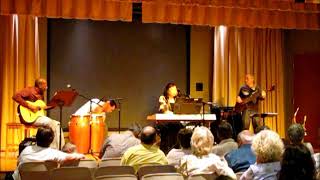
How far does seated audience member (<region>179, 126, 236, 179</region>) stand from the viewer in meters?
4.40

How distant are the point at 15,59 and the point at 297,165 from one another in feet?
25.2

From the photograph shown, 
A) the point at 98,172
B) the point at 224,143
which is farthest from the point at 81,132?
the point at 98,172

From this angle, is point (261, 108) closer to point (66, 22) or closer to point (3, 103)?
point (66, 22)

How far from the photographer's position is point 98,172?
14.4ft

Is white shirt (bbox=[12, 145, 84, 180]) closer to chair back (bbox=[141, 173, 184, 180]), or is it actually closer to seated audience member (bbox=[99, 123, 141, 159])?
chair back (bbox=[141, 173, 184, 180])

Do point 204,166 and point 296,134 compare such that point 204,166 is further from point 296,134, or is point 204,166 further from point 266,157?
point 296,134

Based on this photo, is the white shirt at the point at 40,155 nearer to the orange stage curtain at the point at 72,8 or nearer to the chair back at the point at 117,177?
the chair back at the point at 117,177

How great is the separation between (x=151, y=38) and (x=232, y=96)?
7.43 feet

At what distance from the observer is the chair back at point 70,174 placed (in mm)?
4215

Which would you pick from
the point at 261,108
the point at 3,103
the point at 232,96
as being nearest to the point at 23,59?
the point at 3,103

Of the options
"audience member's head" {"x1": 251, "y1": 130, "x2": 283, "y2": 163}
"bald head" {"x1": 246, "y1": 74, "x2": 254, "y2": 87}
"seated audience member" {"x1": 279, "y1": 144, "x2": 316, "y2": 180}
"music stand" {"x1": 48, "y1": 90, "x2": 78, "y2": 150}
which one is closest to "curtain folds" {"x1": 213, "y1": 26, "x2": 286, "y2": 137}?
"bald head" {"x1": 246, "y1": 74, "x2": 254, "y2": 87}

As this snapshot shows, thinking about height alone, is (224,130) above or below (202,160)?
above

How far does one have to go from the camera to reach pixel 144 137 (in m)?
5.08

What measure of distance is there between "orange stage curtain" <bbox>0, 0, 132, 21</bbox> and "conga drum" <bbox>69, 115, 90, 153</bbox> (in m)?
1.82
